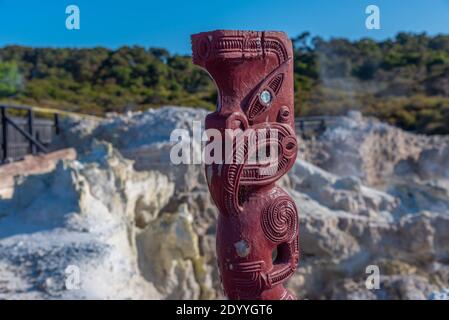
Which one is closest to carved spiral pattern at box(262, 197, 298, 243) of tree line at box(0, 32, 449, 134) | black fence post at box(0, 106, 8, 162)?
black fence post at box(0, 106, 8, 162)

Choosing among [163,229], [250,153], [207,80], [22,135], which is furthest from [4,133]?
[207,80]

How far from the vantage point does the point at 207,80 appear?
109 feet

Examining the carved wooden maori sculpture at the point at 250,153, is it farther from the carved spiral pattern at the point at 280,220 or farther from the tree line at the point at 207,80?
the tree line at the point at 207,80

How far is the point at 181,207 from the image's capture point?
759 cm

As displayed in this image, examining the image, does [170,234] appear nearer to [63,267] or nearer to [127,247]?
[127,247]

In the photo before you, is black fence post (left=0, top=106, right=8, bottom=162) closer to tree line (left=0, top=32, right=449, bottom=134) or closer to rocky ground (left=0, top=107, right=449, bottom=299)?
rocky ground (left=0, top=107, right=449, bottom=299)

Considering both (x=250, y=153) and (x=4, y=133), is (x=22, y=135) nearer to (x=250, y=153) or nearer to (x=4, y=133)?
(x=4, y=133)

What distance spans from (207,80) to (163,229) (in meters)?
26.5

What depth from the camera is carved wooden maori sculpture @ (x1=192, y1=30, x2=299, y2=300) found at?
3.59m

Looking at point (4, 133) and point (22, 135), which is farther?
point (22, 135)

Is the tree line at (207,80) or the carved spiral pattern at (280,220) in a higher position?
the tree line at (207,80)

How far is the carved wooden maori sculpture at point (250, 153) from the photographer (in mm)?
3594

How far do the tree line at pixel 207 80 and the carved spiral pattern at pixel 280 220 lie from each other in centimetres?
2226

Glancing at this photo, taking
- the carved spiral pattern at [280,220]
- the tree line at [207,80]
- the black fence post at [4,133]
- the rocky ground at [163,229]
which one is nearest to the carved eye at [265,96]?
the carved spiral pattern at [280,220]
